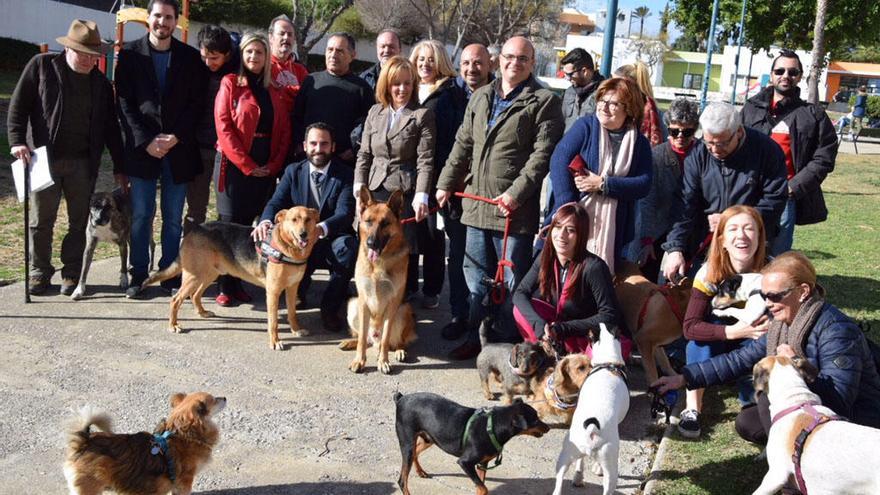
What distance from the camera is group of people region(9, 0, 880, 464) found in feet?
15.5

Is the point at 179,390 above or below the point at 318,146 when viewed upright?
below

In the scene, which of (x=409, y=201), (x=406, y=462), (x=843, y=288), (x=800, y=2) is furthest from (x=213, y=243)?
(x=800, y=2)

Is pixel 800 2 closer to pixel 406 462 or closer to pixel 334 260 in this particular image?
pixel 334 260

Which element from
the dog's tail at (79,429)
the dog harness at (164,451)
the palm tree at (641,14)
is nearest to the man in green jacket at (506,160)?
the dog harness at (164,451)

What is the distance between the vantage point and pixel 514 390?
465 centimetres

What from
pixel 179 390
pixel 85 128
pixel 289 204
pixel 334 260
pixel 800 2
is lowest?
pixel 179 390

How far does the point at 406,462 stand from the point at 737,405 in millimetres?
2449

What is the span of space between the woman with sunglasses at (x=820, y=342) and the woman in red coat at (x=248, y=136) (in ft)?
13.8

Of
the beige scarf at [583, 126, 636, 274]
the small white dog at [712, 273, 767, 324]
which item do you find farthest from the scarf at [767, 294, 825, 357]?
the beige scarf at [583, 126, 636, 274]

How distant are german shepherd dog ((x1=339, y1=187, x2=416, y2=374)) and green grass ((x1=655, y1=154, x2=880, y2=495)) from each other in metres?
2.12

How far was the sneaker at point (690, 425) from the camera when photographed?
14.2 ft

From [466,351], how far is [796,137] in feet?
10.8

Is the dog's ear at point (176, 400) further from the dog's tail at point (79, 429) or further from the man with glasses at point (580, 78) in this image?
the man with glasses at point (580, 78)

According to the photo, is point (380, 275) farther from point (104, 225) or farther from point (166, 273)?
point (104, 225)
